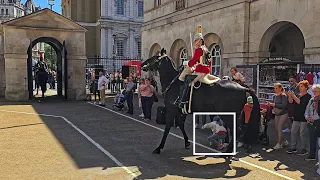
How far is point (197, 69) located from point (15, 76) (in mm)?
13640

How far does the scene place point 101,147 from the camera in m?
8.34

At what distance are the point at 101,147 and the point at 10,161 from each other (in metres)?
2.17

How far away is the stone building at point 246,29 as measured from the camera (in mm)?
12555

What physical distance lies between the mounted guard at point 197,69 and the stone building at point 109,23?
1855 inches

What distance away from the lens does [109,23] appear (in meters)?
54.3

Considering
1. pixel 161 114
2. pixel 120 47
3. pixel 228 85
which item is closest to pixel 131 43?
pixel 120 47

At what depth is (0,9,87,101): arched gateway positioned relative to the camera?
17.9 m

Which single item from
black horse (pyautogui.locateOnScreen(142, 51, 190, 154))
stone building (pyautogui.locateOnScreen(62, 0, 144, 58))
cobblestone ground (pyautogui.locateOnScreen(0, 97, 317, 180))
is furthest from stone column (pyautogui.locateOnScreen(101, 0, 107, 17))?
black horse (pyautogui.locateOnScreen(142, 51, 190, 154))

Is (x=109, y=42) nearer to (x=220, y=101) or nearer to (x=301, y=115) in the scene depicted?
(x=220, y=101)

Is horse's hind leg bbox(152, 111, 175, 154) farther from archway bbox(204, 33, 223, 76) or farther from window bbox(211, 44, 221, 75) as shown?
window bbox(211, 44, 221, 75)

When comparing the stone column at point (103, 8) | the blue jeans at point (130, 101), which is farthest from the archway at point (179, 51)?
the stone column at point (103, 8)

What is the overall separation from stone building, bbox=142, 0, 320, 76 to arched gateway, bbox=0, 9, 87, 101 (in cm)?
628

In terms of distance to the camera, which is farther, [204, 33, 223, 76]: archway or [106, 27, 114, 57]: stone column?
[106, 27, 114, 57]: stone column

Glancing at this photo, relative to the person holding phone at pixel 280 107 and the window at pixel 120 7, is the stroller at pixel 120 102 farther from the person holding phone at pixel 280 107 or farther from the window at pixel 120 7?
the window at pixel 120 7
